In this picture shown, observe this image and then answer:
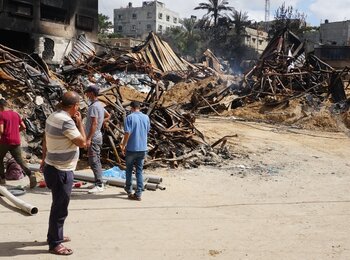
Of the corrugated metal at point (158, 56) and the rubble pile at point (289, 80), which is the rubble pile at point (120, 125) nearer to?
the rubble pile at point (289, 80)

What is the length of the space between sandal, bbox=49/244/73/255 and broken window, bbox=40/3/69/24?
84.9ft

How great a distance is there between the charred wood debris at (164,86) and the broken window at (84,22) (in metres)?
1.76

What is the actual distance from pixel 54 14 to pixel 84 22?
7.57 feet

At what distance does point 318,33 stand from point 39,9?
45.1 meters

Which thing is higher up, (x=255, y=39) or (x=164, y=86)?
(x=255, y=39)

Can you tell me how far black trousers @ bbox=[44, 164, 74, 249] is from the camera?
4.41 m

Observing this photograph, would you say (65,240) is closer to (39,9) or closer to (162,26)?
(39,9)

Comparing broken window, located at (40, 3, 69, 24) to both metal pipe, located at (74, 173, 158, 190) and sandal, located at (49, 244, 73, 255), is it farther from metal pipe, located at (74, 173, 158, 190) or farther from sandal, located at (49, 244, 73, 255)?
sandal, located at (49, 244, 73, 255)

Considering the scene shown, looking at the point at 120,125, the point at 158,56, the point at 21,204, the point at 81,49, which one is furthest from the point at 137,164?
the point at 158,56

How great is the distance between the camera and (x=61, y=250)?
14.8 ft

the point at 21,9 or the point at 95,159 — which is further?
the point at 21,9

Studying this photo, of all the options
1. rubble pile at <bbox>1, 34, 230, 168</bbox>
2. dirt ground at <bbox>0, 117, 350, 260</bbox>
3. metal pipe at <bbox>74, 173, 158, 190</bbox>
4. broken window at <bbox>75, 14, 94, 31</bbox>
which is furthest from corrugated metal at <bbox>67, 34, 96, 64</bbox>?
metal pipe at <bbox>74, 173, 158, 190</bbox>

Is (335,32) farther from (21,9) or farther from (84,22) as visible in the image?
(21,9)

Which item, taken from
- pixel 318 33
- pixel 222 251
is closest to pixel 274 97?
pixel 222 251
